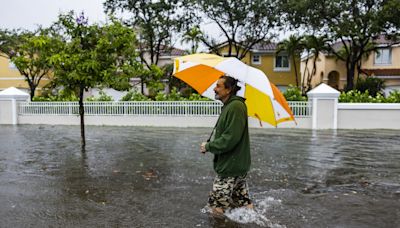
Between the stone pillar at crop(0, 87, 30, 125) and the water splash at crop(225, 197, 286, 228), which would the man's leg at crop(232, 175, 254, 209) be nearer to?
the water splash at crop(225, 197, 286, 228)

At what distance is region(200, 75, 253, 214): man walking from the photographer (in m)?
4.09

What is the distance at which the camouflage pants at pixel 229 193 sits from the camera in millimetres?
4363

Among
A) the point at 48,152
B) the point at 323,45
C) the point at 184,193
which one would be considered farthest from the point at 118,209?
the point at 323,45

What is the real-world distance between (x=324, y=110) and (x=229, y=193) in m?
11.9

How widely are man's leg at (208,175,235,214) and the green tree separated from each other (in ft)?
16.9

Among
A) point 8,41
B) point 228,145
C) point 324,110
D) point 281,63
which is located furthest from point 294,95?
point 8,41

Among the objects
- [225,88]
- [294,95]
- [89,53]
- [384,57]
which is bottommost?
[294,95]

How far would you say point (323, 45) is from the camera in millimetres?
26969

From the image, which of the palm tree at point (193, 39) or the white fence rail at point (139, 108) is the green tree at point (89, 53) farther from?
the palm tree at point (193, 39)

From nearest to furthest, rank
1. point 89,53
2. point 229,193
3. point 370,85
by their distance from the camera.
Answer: point 229,193, point 89,53, point 370,85

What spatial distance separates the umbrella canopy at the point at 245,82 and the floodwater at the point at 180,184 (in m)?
1.22

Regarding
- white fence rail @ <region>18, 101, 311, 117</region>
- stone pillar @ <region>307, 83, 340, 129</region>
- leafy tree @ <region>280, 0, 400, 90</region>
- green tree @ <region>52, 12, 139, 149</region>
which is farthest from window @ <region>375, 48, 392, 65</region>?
green tree @ <region>52, 12, 139, 149</region>

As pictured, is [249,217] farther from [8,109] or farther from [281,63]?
[281,63]

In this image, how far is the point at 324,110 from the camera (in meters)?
15.4
